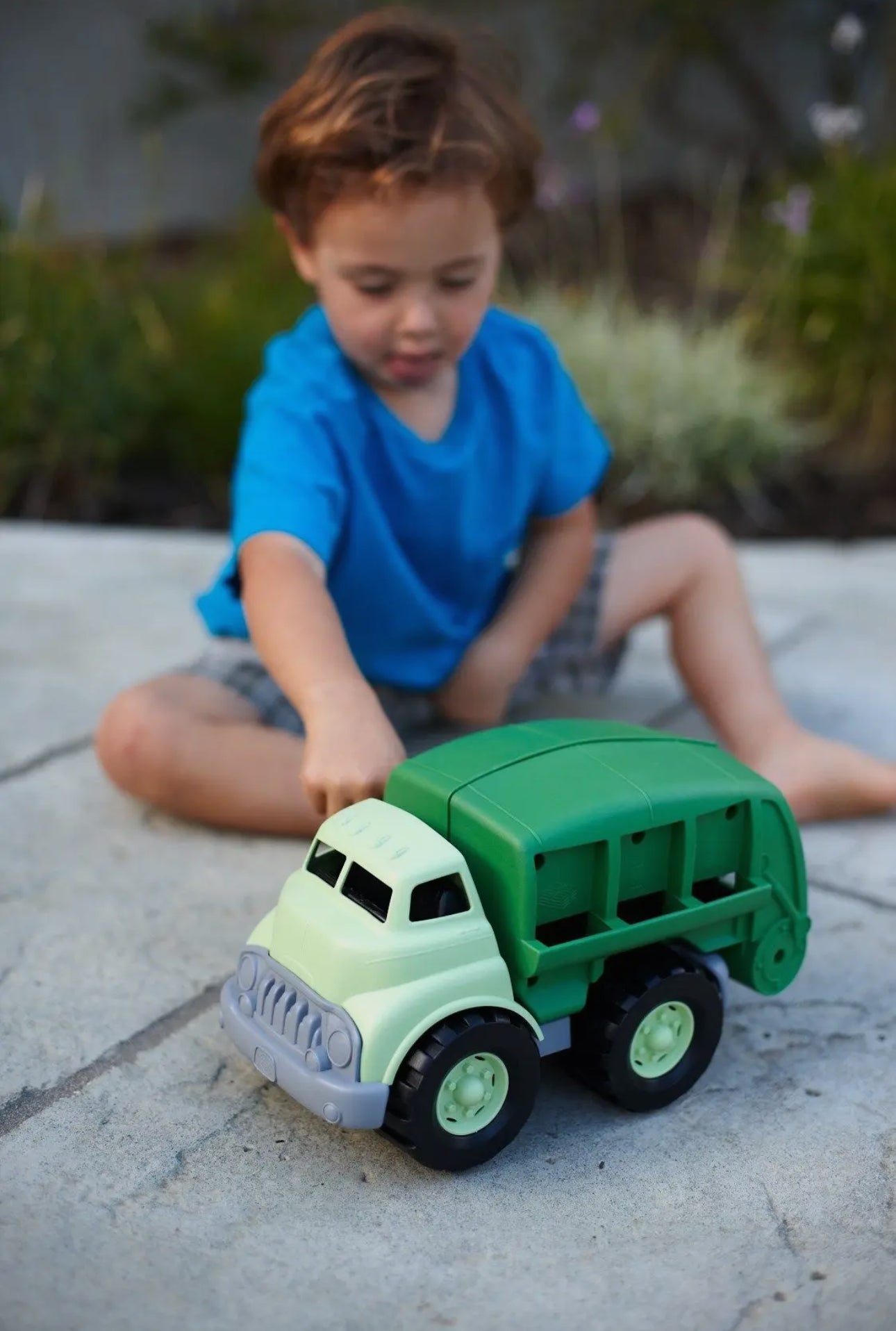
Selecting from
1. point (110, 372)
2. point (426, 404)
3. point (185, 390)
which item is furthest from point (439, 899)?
point (185, 390)

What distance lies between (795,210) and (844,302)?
310 mm

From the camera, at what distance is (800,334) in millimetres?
4648

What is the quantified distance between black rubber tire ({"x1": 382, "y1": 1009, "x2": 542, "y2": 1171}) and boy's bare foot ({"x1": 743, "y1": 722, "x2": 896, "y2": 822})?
3.04 ft

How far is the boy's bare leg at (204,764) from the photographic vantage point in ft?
7.25

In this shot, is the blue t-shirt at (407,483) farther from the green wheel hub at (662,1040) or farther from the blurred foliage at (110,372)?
the blurred foliage at (110,372)

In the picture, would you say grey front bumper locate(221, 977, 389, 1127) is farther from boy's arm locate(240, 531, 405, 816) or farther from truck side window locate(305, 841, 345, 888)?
boy's arm locate(240, 531, 405, 816)

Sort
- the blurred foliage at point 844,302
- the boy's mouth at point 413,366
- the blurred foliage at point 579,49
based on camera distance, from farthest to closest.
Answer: the blurred foliage at point 579,49 → the blurred foliage at point 844,302 → the boy's mouth at point 413,366

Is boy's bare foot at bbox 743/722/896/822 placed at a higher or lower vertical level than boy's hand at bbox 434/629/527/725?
lower

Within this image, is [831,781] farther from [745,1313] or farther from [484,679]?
[745,1313]

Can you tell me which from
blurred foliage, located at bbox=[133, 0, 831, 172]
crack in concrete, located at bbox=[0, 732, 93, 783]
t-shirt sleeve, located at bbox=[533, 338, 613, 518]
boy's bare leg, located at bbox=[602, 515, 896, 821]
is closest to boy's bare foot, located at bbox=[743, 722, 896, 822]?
boy's bare leg, located at bbox=[602, 515, 896, 821]

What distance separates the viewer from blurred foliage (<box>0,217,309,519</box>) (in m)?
3.94

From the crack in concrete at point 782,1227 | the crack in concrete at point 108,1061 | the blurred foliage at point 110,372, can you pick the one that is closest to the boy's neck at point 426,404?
the crack in concrete at point 108,1061

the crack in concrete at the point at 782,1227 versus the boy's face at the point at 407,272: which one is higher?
the boy's face at the point at 407,272

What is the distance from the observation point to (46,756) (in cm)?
254
